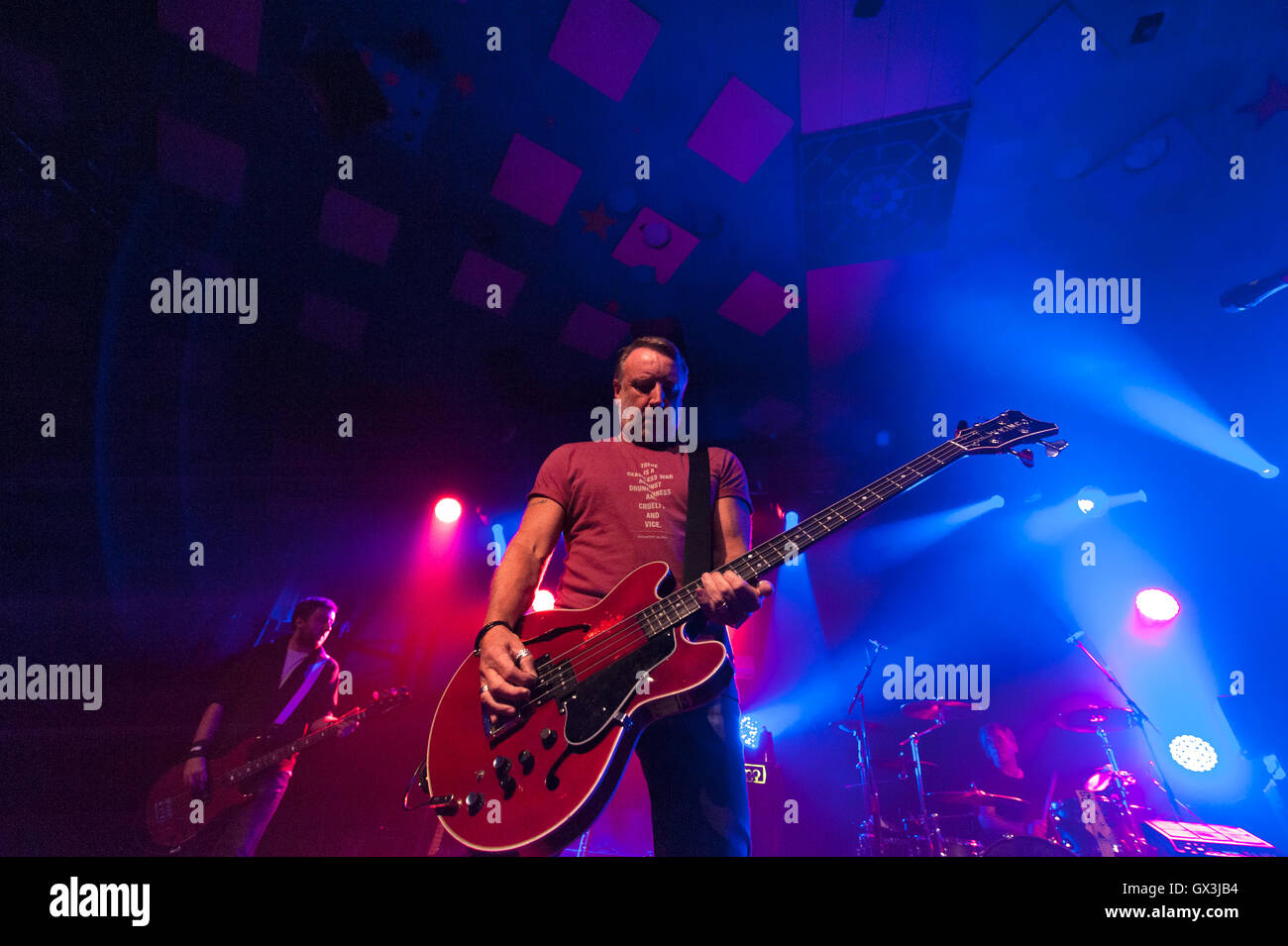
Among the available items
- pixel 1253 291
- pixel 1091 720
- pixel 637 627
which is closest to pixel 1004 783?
pixel 1091 720

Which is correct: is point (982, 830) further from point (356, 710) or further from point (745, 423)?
point (356, 710)

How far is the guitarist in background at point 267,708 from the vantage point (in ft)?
13.6

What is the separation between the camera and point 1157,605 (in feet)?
20.7

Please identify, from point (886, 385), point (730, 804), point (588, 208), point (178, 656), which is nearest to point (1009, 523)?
point (886, 385)

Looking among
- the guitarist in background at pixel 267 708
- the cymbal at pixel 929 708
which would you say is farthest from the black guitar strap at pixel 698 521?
the cymbal at pixel 929 708

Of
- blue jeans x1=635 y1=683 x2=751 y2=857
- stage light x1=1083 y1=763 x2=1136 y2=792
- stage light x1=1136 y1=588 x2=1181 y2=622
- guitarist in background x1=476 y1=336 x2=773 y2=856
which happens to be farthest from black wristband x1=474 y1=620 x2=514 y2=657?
stage light x1=1136 y1=588 x2=1181 y2=622

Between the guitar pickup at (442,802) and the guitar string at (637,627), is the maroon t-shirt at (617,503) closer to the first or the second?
the guitar string at (637,627)

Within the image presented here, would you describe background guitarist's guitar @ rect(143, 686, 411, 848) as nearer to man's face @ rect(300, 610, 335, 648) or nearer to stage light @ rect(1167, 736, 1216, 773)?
man's face @ rect(300, 610, 335, 648)

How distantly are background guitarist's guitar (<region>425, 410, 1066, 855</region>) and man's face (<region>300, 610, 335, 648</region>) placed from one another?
392 centimetres

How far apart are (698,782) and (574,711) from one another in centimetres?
49

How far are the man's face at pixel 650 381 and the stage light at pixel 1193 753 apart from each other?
7.57 metres

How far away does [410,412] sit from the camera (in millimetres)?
6262

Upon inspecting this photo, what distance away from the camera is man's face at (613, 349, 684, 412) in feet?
Result: 8.88
